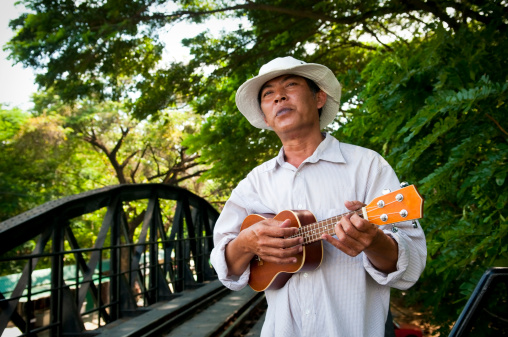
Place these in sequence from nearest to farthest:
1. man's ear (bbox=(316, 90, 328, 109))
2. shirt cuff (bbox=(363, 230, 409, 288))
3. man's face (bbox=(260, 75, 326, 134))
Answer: shirt cuff (bbox=(363, 230, 409, 288)), man's face (bbox=(260, 75, 326, 134)), man's ear (bbox=(316, 90, 328, 109))

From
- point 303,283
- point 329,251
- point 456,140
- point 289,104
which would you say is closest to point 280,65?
point 289,104

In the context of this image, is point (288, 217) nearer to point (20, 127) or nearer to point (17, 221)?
point (17, 221)

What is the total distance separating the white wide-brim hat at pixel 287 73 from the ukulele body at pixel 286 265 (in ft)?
2.30

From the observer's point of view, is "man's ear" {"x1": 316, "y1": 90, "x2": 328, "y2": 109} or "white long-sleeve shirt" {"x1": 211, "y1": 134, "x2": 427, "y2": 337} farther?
"man's ear" {"x1": 316, "y1": 90, "x2": 328, "y2": 109}

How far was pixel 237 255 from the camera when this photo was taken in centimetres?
216

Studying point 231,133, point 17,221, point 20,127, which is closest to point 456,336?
point 17,221

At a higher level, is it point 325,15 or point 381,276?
point 325,15

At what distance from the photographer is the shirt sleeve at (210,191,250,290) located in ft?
7.29

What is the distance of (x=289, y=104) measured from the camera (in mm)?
2260

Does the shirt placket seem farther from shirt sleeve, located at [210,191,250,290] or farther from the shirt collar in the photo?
shirt sleeve, located at [210,191,250,290]

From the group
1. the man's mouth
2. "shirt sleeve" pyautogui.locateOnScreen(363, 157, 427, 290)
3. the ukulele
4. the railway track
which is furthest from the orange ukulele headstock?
the railway track

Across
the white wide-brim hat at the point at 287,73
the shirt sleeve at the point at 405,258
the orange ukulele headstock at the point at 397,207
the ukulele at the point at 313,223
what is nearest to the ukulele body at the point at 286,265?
the ukulele at the point at 313,223

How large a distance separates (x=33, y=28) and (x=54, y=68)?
0.72 m

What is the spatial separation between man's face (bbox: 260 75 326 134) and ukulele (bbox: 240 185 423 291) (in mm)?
459
